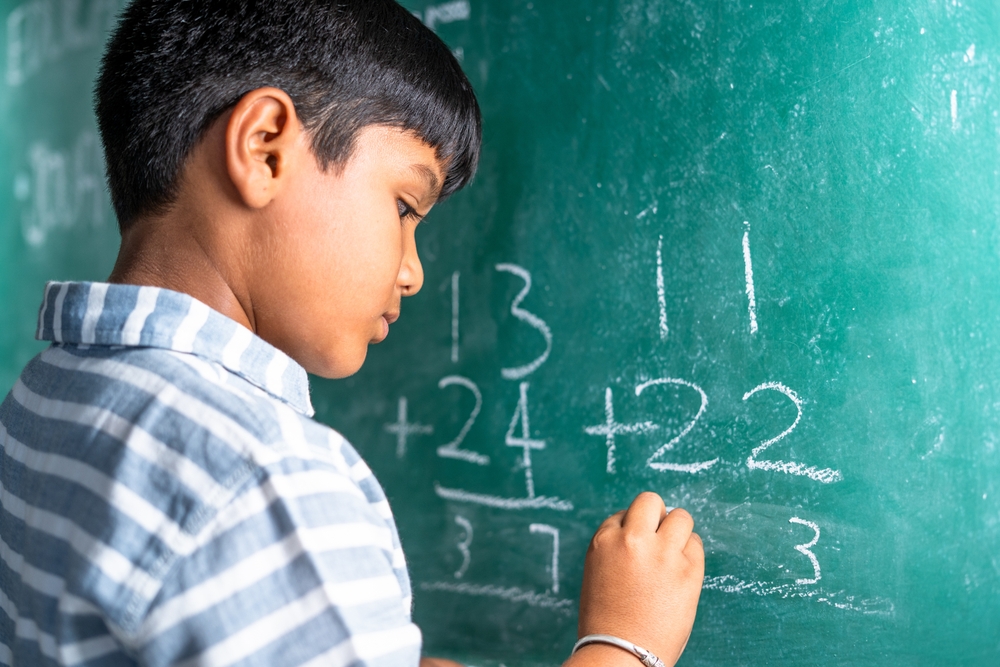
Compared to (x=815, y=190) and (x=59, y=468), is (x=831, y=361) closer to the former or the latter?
(x=815, y=190)

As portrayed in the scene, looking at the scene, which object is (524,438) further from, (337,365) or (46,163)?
(46,163)

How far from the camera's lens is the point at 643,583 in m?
0.56

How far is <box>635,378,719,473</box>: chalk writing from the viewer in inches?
26.8

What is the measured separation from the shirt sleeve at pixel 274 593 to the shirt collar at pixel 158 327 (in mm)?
109

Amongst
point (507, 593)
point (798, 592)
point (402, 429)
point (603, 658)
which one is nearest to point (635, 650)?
point (603, 658)

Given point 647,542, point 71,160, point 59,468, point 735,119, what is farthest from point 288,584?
point 71,160

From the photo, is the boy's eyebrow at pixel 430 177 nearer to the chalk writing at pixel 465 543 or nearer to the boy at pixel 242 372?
the boy at pixel 242 372

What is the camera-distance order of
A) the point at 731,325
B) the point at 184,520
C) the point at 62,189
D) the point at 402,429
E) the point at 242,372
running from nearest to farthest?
the point at 184,520 → the point at 242,372 → the point at 731,325 → the point at 402,429 → the point at 62,189

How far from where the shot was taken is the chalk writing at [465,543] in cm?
83

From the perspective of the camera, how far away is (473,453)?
2.70 feet

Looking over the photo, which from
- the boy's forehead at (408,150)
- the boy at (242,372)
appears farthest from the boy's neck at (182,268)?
the boy's forehead at (408,150)

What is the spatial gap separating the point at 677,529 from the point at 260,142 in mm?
417

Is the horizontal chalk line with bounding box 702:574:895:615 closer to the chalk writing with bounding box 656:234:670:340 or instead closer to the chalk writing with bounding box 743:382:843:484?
the chalk writing with bounding box 743:382:843:484

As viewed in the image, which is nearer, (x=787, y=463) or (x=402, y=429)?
(x=787, y=463)
